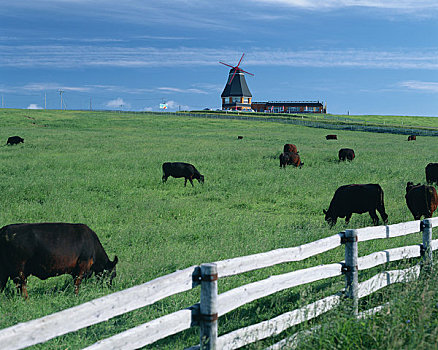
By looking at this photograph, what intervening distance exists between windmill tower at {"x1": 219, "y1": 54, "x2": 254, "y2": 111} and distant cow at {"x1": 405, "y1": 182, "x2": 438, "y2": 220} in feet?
440

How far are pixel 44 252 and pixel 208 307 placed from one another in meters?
3.20

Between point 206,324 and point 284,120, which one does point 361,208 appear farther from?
point 284,120

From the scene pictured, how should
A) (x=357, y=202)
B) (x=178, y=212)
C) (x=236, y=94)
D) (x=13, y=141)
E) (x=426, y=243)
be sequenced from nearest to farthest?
(x=426, y=243) → (x=357, y=202) → (x=178, y=212) → (x=13, y=141) → (x=236, y=94)

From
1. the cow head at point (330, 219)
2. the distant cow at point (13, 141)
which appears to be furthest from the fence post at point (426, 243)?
the distant cow at point (13, 141)

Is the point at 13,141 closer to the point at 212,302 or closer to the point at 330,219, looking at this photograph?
the point at 330,219

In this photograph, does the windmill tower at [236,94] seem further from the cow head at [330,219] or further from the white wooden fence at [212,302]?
the white wooden fence at [212,302]

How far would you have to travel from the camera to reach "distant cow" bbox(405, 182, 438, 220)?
1215 centimetres

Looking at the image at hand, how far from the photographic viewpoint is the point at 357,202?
39.9 ft

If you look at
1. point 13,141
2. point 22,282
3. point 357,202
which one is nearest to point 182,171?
point 357,202

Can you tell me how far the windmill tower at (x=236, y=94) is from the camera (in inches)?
5851

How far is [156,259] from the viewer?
27.6 feet

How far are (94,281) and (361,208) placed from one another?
25.3 feet

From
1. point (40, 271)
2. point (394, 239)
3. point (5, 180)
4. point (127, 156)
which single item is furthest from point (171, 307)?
point (127, 156)

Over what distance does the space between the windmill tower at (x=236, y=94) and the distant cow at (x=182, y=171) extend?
5007 inches
